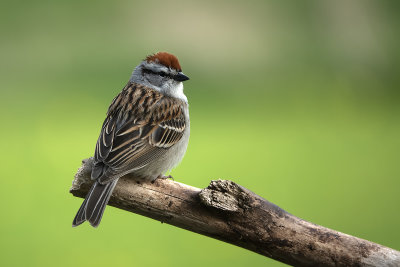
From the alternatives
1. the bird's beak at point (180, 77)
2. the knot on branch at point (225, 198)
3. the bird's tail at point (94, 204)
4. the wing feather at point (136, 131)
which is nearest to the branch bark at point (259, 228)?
the knot on branch at point (225, 198)

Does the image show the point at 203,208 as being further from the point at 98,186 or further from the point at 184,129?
the point at 184,129

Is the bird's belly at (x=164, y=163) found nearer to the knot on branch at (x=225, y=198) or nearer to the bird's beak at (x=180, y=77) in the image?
the bird's beak at (x=180, y=77)

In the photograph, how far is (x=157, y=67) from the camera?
337 centimetres

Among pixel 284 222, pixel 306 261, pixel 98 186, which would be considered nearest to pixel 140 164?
pixel 98 186

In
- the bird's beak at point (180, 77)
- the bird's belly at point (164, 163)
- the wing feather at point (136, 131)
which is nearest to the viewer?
the wing feather at point (136, 131)

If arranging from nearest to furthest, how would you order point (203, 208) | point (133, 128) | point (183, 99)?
1. point (203, 208)
2. point (133, 128)
3. point (183, 99)

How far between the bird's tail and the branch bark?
0.59 feet

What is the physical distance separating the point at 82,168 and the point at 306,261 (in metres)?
1.39

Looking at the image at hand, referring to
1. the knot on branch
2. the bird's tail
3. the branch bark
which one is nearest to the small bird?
the bird's tail

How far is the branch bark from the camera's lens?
2.38 m

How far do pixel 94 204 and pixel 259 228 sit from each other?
91 cm

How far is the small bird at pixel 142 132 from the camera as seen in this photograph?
2.53 metres

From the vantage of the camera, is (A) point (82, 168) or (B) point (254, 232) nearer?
(B) point (254, 232)

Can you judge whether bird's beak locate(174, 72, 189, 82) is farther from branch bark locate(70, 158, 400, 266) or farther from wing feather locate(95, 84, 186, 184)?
branch bark locate(70, 158, 400, 266)
